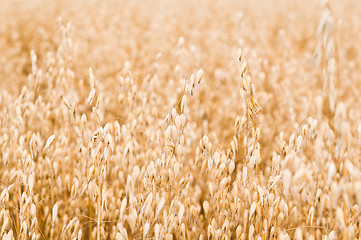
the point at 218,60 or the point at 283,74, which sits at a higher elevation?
the point at 218,60

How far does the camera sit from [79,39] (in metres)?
5.50

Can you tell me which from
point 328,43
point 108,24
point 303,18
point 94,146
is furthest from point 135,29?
point 328,43

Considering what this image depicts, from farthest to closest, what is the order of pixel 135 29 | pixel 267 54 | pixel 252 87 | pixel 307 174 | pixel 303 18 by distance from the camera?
pixel 303 18
pixel 135 29
pixel 267 54
pixel 252 87
pixel 307 174

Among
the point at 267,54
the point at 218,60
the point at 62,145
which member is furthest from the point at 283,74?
the point at 62,145

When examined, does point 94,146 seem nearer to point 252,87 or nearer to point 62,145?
point 62,145

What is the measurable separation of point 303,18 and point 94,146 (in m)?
6.37

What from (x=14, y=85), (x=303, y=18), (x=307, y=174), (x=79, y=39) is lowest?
(x=307, y=174)

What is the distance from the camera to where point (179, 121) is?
179 cm

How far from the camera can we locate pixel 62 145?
2320 mm

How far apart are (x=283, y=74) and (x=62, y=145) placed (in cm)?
324

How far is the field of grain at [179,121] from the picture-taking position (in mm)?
1782

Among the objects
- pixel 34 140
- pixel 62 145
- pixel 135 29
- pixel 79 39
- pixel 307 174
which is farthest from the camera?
pixel 135 29

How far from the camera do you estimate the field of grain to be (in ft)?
5.85

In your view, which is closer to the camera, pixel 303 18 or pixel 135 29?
pixel 135 29
